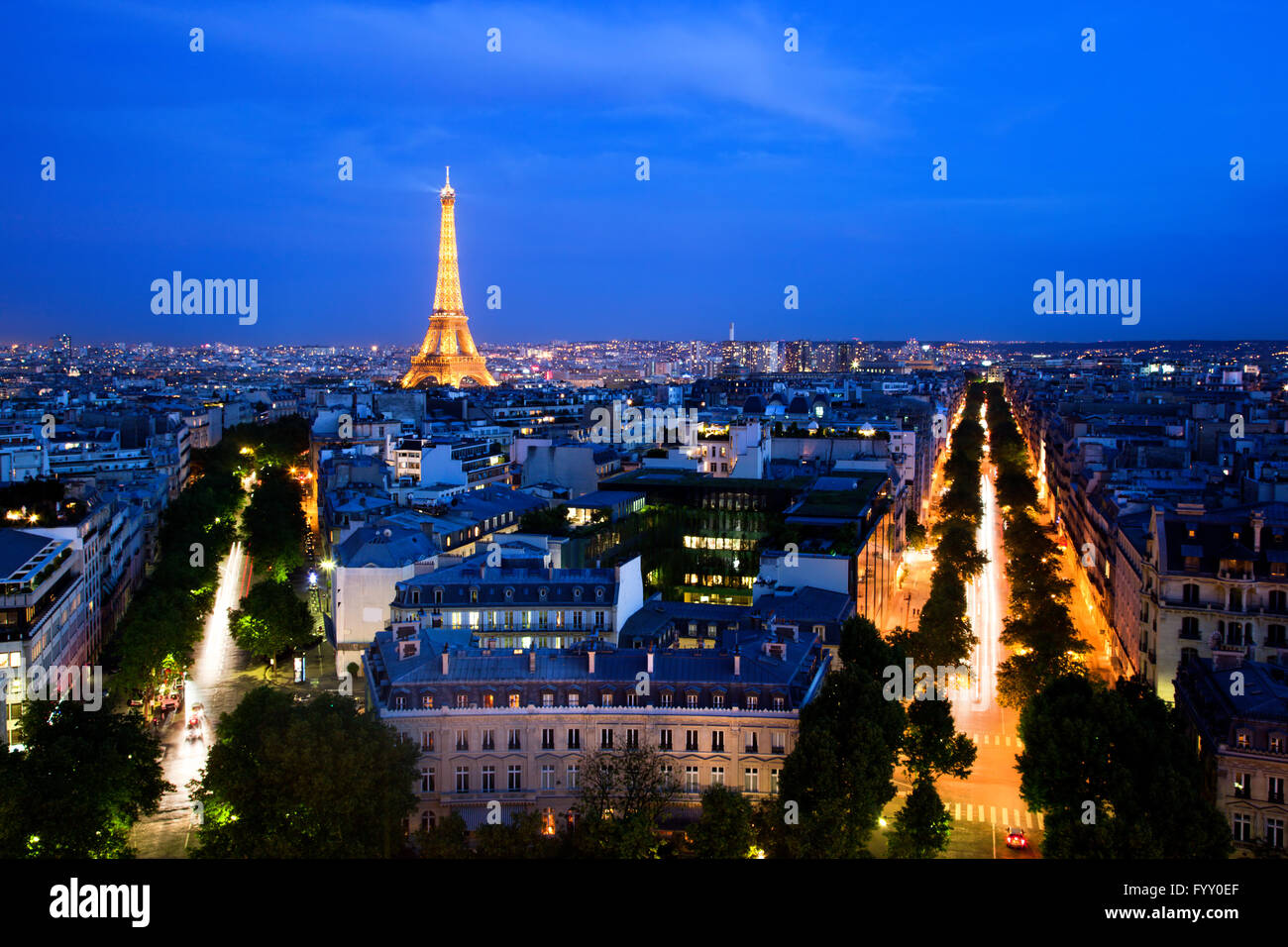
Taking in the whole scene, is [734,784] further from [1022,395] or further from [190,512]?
[1022,395]

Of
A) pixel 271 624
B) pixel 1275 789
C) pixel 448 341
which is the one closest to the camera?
pixel 1275 789

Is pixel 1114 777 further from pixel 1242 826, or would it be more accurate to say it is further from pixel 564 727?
pixel 564 727

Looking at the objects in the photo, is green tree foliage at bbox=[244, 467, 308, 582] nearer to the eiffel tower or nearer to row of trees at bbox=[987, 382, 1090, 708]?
row of trees at bbox=[987, 382, 1090, 708]

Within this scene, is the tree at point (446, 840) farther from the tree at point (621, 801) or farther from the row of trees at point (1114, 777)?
the row of trees at point (1114, 777)

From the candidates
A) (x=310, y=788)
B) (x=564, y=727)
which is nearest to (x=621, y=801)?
(x=564, y=727)

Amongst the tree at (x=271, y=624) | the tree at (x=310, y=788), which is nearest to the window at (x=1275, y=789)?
the tree at (x=310, y=788)
